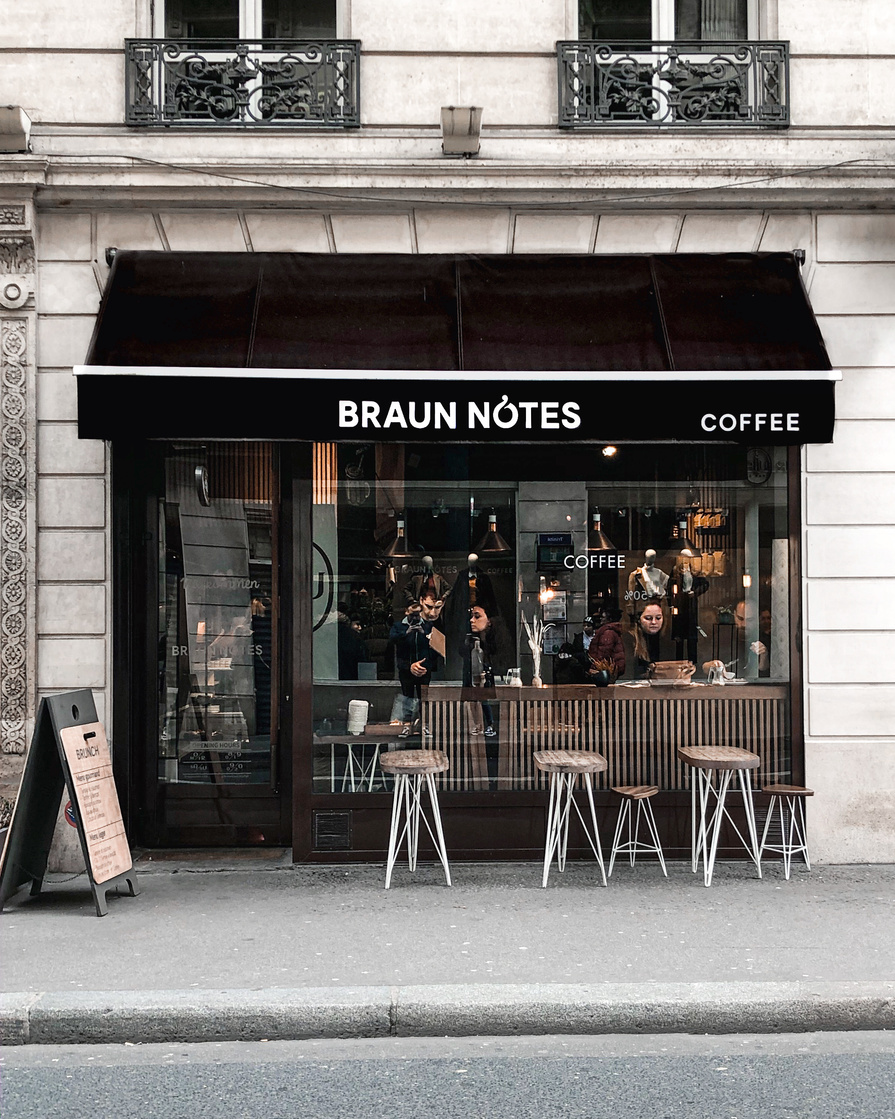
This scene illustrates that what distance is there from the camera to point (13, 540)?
818 cm

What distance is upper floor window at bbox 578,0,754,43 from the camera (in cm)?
872

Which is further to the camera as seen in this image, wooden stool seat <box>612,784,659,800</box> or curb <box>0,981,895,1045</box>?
wooden stool seat <box>612,784,659,800</box>

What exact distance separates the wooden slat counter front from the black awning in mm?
2107

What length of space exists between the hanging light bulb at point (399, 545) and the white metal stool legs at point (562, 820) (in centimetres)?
199

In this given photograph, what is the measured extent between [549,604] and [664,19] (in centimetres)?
458

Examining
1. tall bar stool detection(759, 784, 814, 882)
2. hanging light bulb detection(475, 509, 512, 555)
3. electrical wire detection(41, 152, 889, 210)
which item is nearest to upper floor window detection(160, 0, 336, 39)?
electrical wire detection(41, 152, 889, 210)

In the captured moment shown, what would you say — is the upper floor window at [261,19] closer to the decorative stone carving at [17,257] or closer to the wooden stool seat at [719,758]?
the decorative stone carving at [17,257]

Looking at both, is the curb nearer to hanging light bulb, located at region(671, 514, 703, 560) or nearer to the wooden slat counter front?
the wooden slat counter front

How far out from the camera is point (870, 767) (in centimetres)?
833

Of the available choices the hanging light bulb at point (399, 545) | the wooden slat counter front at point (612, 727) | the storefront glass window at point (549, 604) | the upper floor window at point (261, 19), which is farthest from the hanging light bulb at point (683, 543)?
the upper floor window at point (261, 19)

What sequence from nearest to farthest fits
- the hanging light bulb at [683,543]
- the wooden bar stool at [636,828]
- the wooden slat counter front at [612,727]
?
the wooden bar stool at [636,828] < the wooden slat counter front at [612,727] < the hanging light bulb at [683,543]

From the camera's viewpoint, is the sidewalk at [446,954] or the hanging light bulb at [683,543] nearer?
the sidewalk at [446,954]

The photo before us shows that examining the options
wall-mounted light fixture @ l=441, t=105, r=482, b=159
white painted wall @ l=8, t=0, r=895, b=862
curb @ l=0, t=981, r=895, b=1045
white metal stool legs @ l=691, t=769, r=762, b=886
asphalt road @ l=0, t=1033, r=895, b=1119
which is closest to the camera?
asphalt road @ l=0, t=1033, r=895, b=1119

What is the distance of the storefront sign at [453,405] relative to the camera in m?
7.41
